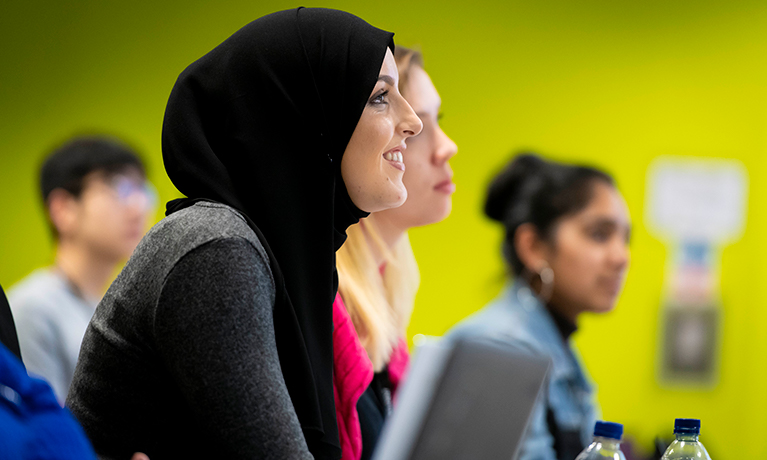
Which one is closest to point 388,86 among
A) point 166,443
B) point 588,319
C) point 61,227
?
point 166,443

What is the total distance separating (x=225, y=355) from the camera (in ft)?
3.24

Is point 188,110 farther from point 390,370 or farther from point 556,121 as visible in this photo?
point 556,121

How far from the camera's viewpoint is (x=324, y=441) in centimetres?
116

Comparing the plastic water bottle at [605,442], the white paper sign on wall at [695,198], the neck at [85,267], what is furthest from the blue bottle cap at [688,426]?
the white paper sign on wall at [695,198]

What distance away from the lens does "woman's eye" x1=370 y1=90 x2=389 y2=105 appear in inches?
53.1

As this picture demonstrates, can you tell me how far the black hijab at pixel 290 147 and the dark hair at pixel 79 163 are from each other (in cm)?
210

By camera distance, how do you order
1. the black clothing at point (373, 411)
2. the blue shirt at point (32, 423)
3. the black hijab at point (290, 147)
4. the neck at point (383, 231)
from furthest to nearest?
the neck at point (383, 231) → the black clothing at point (373, 411) → the black hijab at point (290, 147) → the blue shirt at point (32, 423)

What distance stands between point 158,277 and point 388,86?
54 cm

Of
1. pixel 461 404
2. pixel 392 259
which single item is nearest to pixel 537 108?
pixel 392 259

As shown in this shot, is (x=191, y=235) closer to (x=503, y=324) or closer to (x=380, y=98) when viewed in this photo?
(x=380, y=98)

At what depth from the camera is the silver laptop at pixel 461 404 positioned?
2.87 ft

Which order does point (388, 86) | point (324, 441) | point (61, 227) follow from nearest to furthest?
point (324, 441)
point (388, 86)
point (61, 227)

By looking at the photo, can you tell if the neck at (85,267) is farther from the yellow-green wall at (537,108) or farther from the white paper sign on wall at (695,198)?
the white paper sign on wall at (695,198)

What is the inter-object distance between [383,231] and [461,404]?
1145 millimetres
